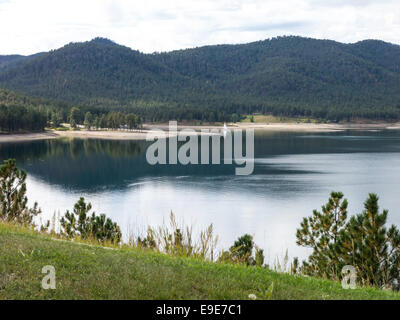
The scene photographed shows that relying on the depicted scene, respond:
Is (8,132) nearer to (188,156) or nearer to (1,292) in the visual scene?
(188,156)

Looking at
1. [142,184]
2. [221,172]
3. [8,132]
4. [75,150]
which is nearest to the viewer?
[142,184]

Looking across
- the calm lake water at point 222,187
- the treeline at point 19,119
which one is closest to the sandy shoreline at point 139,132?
the treeline at point 19,119

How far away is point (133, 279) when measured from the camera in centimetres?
588

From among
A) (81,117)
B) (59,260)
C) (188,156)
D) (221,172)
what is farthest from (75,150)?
(59,260)

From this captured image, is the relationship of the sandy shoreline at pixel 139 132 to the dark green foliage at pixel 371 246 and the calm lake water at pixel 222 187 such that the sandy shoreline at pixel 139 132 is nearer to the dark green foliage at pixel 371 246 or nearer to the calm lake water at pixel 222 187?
the calm lake water at pixel 222 187

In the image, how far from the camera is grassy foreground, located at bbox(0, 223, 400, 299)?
5.46 metres

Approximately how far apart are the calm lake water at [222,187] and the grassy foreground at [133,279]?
7.51m

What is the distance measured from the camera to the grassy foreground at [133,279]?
17.9ft

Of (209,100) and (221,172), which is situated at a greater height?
(209,100)

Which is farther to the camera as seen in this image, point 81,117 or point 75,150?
point 81,117

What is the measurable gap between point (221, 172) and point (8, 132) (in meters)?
49.5

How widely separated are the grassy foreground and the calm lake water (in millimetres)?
7506

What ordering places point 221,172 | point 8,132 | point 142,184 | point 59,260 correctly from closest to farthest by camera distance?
point 59,260, point 142,184, point 221,172, point 8,132
